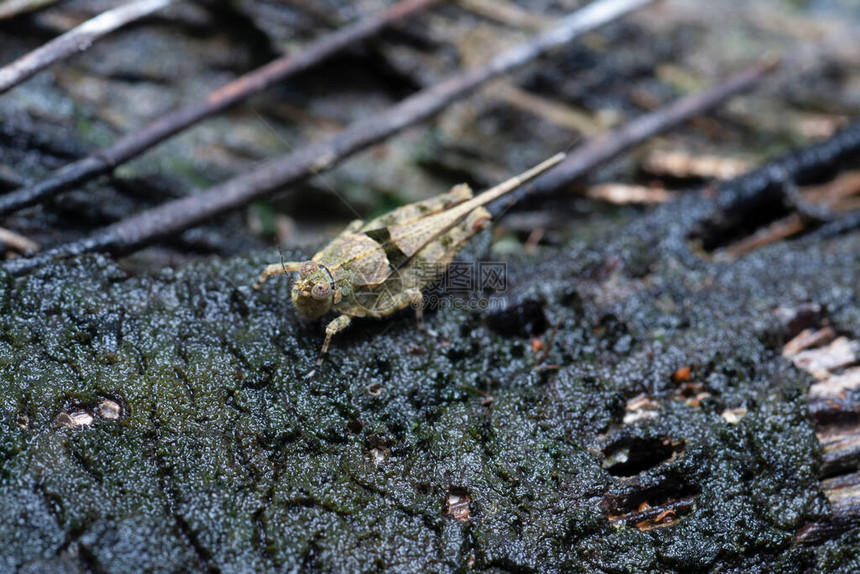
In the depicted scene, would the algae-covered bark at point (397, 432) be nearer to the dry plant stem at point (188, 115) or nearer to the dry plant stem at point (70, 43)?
the dry plant stem at point (188, 115)

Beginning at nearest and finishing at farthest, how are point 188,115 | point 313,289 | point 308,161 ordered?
point 313,289 → point 188,115 → point 308,161

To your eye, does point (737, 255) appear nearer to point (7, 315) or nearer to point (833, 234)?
point (833, 234)

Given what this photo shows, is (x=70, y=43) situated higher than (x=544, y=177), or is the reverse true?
(x=70, y=43)

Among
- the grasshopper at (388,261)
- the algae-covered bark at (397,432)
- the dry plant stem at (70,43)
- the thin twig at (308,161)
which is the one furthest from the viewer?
the dry plant stem at (70,43)

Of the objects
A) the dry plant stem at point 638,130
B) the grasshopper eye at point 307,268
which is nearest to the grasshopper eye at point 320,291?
the grasshopper eye at point 307,268

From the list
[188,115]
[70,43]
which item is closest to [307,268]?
[188,115]

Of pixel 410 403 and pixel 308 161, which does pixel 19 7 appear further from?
pixel 410 403
